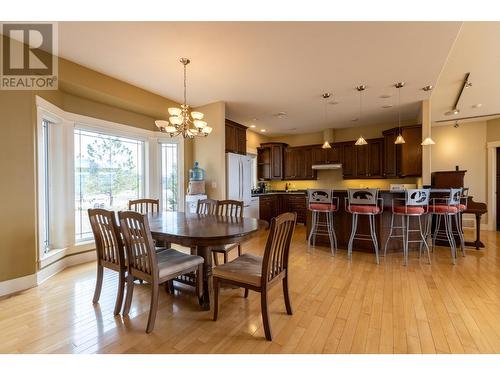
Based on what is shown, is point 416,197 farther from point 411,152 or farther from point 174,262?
point 174,262

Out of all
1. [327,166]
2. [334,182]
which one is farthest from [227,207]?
[334,182]

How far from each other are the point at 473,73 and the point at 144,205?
544cm

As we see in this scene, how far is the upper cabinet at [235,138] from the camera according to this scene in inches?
194

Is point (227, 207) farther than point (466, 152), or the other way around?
point (466, 152)

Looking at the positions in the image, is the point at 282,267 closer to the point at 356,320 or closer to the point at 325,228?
the point at 356,320

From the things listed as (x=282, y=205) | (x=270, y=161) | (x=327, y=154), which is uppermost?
(x=327, y=154)

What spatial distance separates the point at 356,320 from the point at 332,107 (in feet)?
13.8

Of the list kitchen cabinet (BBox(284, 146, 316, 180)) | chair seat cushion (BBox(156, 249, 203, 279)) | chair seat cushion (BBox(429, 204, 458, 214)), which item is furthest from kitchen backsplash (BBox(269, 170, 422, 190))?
chair seat cushion (BBox(156, 249, 203, 279))

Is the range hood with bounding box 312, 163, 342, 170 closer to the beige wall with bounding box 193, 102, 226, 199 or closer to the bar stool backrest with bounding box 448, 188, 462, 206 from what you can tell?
the bar stool backrest with bounding box 448, 188, 462, 206

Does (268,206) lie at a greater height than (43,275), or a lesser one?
greater

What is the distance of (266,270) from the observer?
6.04 ft

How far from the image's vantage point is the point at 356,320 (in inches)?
81.0

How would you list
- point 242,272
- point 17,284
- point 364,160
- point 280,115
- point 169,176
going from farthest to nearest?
point 364,160 → point 280,115 → point 169,176 → point 17,284 → point 242,272

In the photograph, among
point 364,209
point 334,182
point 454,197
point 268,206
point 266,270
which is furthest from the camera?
point 334,182
